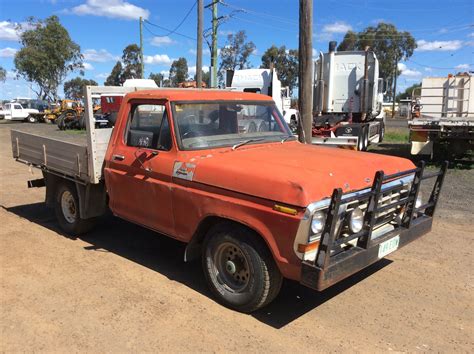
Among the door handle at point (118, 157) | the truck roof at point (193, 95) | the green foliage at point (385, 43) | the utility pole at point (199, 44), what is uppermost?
the green foliage at point (385, 43)

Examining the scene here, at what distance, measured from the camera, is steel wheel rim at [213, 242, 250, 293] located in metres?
3.93

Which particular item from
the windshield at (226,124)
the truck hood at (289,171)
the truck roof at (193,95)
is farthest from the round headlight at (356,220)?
the truck roof at (193,95)

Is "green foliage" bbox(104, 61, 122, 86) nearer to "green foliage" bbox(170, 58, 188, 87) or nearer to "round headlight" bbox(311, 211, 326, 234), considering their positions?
"green foliage" bbox(170, 58, 188, 87)

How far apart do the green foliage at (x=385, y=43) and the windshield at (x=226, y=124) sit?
190 ft

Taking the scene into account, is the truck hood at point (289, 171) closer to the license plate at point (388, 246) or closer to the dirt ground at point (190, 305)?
the license plate at point (388, 246)

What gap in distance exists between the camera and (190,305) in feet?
13.4

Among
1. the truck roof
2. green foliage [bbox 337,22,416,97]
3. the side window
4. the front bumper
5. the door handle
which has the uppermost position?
green foliage [bbox 337,22,416,97]

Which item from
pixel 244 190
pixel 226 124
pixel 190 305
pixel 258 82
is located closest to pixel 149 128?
pixel 226 124

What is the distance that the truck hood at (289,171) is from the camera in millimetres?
3426

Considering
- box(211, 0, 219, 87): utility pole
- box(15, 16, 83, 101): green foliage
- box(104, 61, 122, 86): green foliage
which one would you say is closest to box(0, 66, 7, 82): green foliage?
box(104, 61, 122, 86): green foliage

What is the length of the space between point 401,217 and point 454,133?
315 inches

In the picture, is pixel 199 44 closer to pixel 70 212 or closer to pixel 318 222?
pixel 70 212

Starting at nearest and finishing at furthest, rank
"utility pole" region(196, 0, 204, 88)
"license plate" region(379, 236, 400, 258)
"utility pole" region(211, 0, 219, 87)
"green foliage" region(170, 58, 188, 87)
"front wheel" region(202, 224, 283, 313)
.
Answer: "front wheel" region(202, 224, 283, 313), "license plate" region(379, 236, 400, 258), "utility pole" region(196, 0, 204, 88), "utility pole" region(211, 0, 219, 87), "green foliage" region(170, 58, 188, 87)

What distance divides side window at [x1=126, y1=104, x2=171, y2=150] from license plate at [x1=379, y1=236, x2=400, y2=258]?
89.3 inches
